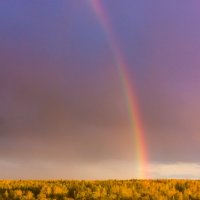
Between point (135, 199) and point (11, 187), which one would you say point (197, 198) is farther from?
point (11, 187)

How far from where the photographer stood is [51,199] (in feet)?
80.9

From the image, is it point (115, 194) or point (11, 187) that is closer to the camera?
point (115, 194)

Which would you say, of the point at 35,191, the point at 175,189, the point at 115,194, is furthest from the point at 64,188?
the point at 175,189

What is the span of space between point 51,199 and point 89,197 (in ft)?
6.75

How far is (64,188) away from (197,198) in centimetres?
773

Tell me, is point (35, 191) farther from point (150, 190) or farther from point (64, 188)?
point (150, 190)

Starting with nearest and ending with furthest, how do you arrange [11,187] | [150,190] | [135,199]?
[135,199]
[150,190]
[11,187]

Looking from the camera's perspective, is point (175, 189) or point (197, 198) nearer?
point (197, 198)

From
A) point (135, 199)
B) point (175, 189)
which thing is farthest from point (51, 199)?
point (175, 189)

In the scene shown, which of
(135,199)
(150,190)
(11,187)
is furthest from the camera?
(11,187)

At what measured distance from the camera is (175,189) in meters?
27.6

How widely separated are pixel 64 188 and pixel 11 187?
3732 mm

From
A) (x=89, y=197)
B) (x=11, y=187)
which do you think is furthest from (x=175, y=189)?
(x=11, y=187)

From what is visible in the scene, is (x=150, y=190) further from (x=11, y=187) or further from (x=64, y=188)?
(x=11, y=187)
